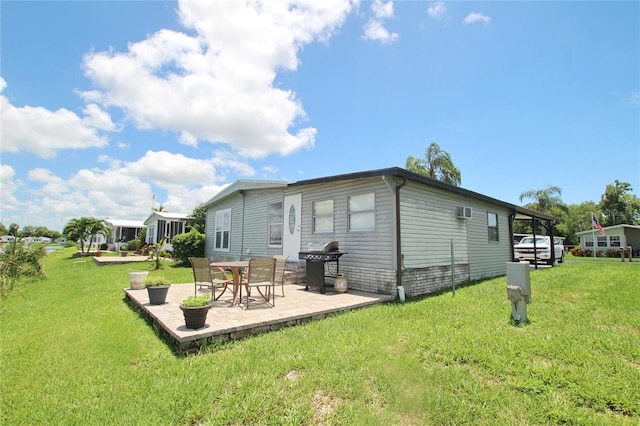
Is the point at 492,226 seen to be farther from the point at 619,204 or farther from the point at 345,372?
the point at 619,204

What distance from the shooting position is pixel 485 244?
11266 mm

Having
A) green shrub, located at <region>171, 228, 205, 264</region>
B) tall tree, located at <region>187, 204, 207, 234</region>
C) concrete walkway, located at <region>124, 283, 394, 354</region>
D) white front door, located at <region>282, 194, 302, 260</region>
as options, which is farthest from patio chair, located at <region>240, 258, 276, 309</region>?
tall tree, located at <region>187, 204, 207, 234</region>

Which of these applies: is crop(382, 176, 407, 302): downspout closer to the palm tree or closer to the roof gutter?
the roof gutter

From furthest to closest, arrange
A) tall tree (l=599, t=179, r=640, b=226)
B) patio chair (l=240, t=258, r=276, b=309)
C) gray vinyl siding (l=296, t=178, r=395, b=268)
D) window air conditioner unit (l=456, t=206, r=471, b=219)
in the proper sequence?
tall tree (l=599, t=179, r=640, b=226) → window air conditioner unit (l=456, t=206, r=471, b=219) → gray vinyl siding (l=296, t=178, r=395, b=268) → patio chair (l=240, t=258, r=276, b=309)

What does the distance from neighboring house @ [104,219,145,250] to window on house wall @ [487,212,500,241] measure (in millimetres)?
31637

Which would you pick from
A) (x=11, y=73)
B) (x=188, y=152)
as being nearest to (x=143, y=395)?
(x=11, y=73)

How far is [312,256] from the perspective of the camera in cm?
766

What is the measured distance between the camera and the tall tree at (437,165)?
77.3ft

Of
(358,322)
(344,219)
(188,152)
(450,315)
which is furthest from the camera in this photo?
(188,152)

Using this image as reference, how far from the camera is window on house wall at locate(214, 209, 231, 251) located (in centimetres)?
1362

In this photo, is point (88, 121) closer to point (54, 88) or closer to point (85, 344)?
point (54, 88)

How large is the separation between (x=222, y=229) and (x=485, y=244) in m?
10.9

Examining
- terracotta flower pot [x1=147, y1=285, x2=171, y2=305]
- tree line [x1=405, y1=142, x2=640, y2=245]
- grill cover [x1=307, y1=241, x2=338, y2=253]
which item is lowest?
terracotta flower pot [x1=147, y1=285, x2=171, y2=305]

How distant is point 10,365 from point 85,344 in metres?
0.75
